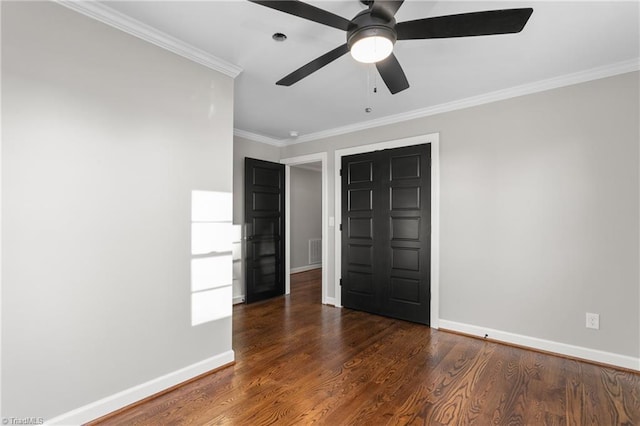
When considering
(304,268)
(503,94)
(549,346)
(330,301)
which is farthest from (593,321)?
(304,268)

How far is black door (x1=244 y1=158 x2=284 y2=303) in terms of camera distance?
4633 millimetres

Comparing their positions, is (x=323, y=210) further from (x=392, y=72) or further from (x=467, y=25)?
(x=467, y=25)

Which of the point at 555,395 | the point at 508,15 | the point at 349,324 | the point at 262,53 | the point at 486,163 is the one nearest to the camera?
the point at 508,15

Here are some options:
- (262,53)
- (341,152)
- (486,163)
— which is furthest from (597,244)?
(262,53)

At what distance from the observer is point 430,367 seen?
2686mm

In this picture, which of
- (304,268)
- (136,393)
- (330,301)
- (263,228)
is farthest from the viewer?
(304,268)

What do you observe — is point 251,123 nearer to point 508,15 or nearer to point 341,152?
point 341,152

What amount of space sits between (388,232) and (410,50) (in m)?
2.18

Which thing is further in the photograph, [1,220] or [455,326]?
[455,326]

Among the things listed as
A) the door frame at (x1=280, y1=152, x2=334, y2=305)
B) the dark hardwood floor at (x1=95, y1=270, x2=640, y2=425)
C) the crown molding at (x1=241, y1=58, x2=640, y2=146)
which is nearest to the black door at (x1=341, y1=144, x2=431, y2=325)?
→ the door frame at (x1=280, y1=152, x2=334, y2=305)

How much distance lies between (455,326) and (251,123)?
361cm

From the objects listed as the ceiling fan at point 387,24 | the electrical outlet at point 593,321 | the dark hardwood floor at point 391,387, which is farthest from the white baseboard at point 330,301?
the ceiling fan at point 387,24

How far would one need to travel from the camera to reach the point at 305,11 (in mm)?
1521

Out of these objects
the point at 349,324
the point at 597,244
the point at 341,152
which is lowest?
the point at 349,324
